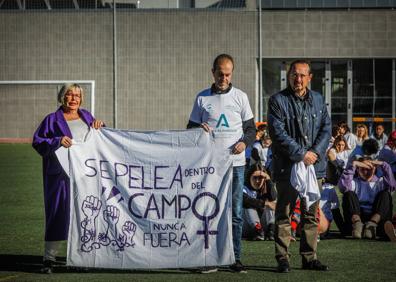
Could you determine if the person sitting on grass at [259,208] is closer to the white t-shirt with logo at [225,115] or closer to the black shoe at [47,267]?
the white t-shirt with logo at [225,115]

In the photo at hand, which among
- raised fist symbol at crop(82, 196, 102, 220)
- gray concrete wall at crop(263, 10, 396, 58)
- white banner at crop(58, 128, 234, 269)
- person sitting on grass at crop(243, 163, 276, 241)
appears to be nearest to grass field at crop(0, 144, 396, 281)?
white banner at crop(58, 128, 234, 269)

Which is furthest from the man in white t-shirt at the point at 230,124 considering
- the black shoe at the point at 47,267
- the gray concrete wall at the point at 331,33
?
the gray concrete wall at the point at 331,33

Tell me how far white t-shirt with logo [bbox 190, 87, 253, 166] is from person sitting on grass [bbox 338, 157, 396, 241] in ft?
10.6

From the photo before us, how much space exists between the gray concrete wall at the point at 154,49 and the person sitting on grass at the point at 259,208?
30987 millimetres

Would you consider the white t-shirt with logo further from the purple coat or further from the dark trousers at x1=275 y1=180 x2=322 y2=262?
the purple coat

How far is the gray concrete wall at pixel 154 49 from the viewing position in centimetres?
4262

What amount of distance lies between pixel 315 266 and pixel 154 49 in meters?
35.2

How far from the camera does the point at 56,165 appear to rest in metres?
9.17

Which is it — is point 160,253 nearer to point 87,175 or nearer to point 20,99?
point 87,175

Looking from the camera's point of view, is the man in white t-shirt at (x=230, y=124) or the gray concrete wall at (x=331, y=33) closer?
the man in white t-shirt at (x=230, y=124)

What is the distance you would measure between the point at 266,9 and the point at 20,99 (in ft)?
40.8

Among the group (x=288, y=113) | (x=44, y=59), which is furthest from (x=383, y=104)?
(x=288, y=113)

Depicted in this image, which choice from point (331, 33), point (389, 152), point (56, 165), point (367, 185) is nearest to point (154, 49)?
point (331, 33)

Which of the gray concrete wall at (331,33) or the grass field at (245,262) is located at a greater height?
the gray concrete wall at (331,33)
